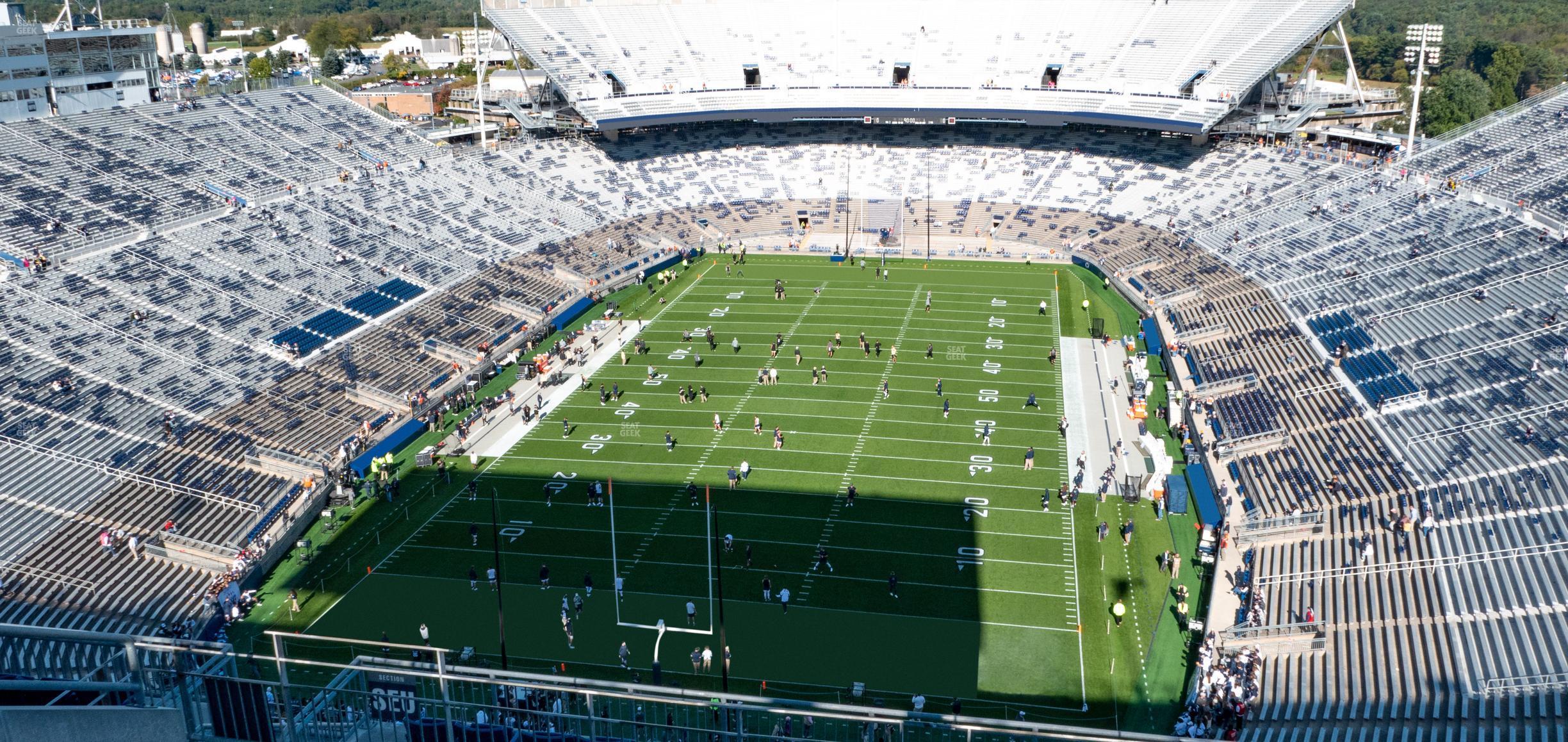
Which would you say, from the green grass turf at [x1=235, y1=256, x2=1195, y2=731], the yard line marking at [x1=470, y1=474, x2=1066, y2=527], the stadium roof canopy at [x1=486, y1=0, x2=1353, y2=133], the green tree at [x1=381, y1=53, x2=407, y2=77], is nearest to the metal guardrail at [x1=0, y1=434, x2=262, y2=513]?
the green grass turf at [x1=235, y1=256, x2=1195, y2=731]

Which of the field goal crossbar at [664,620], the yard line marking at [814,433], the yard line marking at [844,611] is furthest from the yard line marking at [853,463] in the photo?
the field goal crossbar at [664,620]

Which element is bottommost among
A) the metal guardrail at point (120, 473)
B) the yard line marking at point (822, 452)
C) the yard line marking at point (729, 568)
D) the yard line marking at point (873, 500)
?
the yard line marking at point (729, 568)

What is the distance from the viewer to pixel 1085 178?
6062 centimetres

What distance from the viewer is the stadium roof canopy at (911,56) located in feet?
195

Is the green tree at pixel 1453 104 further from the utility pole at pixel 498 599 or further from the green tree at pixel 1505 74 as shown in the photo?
the utility pole at pixel 498 599

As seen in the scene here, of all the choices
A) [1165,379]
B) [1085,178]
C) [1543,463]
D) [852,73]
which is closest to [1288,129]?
[1085,178]

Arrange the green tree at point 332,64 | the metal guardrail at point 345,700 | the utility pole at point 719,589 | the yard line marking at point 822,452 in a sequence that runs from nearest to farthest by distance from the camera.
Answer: the metal guardrail at point 345,700
the utility pole at point 719,589
the yard line marking at point 822,452
the green tree at point 332,64

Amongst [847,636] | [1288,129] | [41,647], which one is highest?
[1288,129]

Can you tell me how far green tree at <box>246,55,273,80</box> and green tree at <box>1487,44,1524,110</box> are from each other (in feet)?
305

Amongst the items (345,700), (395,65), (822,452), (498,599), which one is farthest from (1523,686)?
(395,65)

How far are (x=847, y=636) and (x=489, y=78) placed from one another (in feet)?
249

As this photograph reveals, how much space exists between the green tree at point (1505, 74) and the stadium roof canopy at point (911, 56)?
32966mm

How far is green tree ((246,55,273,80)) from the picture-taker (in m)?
97.4

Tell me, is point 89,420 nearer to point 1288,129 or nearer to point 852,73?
point 852,73
